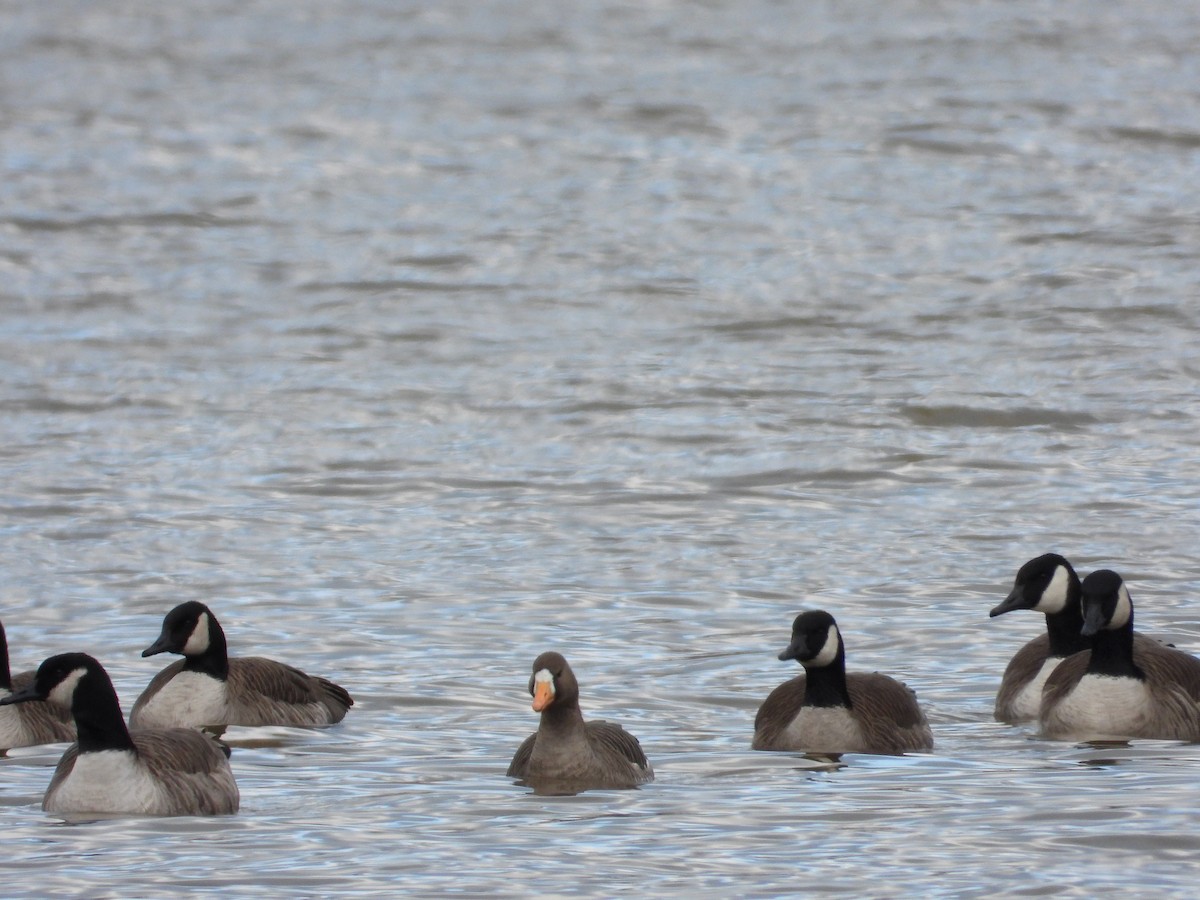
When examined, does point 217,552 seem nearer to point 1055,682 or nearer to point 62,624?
point 62,624

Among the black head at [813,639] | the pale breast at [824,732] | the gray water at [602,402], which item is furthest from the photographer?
the black head at [813,639]

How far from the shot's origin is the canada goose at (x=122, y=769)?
10.2m

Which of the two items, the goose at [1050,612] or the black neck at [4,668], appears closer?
the black neck at [4,668]

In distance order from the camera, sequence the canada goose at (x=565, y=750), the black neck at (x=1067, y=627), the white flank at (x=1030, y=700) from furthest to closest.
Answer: the black neck at (x=1067, y=627)
the white flank at (x=1030, y=700)
the canada goose at (x=565, y=750)

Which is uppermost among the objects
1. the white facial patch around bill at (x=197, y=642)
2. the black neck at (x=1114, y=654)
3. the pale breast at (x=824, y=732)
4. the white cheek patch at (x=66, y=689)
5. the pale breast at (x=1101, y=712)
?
the white cheek patch at (x=66, y=689)

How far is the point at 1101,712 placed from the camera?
12.5 meters

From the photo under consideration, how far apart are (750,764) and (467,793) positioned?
162cm

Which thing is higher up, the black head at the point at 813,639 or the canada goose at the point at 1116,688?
the black head at the point at 813,639

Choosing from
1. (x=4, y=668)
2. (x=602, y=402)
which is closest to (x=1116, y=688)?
(x=4, y=668)

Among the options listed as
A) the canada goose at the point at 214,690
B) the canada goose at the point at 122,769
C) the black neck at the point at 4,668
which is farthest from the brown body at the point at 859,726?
the black neck at the point at 4,668

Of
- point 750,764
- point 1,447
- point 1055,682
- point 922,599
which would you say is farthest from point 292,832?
point 1,447

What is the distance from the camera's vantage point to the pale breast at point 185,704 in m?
12.9

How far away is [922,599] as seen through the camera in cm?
1575

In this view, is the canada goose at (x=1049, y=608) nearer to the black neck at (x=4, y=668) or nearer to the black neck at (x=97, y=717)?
the black neck at (x=97, y=717)
